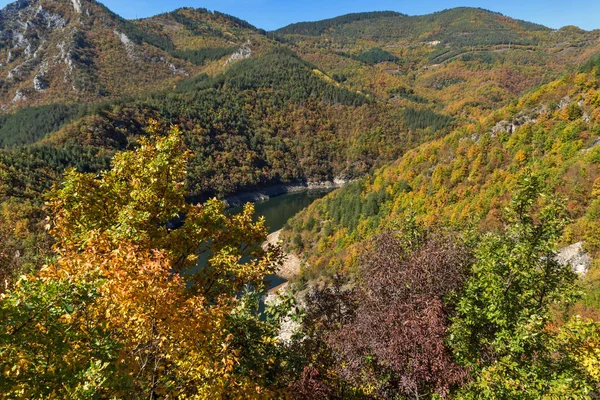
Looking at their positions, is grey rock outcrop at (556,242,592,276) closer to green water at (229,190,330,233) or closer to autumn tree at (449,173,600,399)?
autumn tree at (449,173,600,399)

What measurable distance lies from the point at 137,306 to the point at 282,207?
4963 inches

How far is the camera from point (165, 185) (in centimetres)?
1048

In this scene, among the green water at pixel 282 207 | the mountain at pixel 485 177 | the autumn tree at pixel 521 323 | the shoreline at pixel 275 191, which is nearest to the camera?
the autumn tree at pixel 521 323

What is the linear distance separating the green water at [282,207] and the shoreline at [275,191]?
3426mm

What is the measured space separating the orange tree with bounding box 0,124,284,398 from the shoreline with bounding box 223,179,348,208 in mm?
118316

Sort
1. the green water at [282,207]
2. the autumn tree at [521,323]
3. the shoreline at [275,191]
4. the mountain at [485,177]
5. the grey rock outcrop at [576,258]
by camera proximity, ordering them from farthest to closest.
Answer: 1. the shoreline at [275,191]
2. the green water at [282,207]
3. the mountain at [485,177]
4. the grey rock outcrop at [576,258]
5. the autumn tree at [521,323]

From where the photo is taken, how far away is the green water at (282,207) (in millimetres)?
110000

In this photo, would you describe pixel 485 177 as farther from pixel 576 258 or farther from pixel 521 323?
pixel 521 323

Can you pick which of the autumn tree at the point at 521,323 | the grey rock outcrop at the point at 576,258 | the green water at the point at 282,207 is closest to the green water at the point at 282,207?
the green water at the point at 282,207

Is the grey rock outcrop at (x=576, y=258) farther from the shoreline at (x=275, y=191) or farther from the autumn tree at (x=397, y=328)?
the shoreline at (x=275, y=191)

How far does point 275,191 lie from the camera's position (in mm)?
162875

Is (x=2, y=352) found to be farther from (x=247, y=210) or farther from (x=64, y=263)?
(x=247, y=210)

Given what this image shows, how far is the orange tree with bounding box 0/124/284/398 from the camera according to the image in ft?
15.9

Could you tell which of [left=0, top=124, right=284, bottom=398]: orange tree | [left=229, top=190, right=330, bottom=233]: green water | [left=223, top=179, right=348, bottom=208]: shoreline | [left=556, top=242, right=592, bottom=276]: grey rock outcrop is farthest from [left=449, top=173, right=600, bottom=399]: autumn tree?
[left=223, top=179, right=348, bottom=208]: shoreline
